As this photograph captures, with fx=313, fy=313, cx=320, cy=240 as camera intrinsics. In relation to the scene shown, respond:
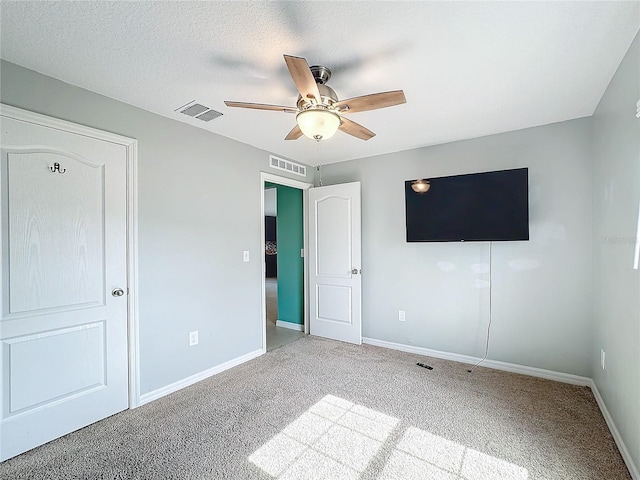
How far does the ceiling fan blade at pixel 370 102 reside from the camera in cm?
171

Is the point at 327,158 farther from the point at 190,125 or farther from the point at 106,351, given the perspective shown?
the point at 106,351

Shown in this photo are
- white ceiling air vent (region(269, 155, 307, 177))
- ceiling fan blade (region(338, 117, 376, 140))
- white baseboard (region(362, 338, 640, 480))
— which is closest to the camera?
white baseboard (region(362, 338, 640, 480))

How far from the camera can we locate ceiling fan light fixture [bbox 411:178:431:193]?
130 inches

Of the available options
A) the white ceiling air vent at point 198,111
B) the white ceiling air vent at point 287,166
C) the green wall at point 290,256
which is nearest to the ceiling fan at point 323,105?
the white ceiling air vent at point 198,111

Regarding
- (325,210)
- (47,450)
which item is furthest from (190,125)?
(47,450)

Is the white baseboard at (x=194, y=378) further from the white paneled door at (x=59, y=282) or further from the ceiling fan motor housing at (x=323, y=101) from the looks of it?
the ceiling fan motor housing at (x=323, y=101)

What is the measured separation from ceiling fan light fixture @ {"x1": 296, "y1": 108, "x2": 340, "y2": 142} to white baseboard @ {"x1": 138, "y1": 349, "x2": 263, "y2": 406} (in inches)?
92.3

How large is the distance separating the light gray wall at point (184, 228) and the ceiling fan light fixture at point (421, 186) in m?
1.70

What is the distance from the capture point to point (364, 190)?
392 centimetres

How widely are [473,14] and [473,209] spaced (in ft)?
6.24

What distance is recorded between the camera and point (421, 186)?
10.9 feet

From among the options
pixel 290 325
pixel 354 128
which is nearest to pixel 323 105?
pixel 354 128

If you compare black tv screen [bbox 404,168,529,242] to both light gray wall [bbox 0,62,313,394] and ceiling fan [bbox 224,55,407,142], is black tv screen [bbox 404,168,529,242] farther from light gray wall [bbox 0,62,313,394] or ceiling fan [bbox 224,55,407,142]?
light gray wall [bbox 0,62,313,394]

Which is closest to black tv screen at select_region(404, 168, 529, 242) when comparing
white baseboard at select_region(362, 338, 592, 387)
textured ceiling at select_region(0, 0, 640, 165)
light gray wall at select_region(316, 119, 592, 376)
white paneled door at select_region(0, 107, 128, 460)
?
light gray wall at select_region(316, 119, 592, 376)
